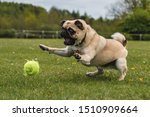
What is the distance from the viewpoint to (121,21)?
7938 cm

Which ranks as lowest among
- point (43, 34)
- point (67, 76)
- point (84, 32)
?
point (43, 34)

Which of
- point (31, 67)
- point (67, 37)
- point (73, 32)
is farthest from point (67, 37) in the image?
point (31, 67)

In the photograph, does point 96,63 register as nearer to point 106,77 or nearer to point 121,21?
point 106,77

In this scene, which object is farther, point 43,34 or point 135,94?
point 43,34

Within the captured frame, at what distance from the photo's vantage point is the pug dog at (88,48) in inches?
317

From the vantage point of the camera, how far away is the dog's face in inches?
316

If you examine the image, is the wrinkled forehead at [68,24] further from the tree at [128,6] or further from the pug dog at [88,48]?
the tree at [128,6]

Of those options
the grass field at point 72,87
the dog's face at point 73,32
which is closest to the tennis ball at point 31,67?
the grass field at point 72,87

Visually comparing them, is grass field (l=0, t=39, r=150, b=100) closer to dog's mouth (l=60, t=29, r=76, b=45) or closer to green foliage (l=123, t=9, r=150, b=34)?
dog's mouth (l=60, t=29, r=76, b=45)

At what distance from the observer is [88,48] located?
8.23 m

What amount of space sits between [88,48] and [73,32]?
45 cm

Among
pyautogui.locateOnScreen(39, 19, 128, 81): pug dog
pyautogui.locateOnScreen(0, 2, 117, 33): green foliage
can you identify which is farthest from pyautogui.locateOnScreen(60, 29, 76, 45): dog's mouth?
pyautogui.locateOnScreen(0, 2, 117, 33): green foliage

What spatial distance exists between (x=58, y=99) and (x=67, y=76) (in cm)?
306

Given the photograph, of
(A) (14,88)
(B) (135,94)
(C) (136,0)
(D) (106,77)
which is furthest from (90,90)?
(C) (136,0)
